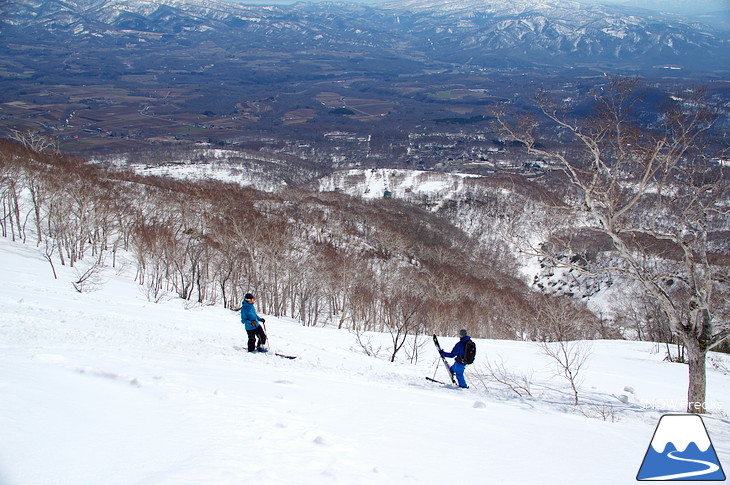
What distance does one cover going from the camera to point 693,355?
39.7 ft

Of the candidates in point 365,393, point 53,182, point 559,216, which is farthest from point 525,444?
point 53,182

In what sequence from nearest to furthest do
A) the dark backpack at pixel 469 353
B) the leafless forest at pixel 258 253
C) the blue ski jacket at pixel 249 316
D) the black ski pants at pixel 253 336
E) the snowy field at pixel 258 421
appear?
the snowy field at pixel 258 421 → the dark backpack at pixel 469 353 → the blue ski jacket at pixel 249 316 → the black ski pants at pixel 253 336 → the leafless forest at pixel 258 253

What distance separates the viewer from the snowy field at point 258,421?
16.0 ft

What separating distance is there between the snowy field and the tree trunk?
491 mm

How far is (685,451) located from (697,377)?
8712mm

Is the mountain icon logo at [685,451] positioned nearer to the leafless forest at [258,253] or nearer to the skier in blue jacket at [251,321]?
the skier in blue jacket at [251,321]

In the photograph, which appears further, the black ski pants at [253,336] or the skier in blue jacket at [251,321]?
the black ski pants at [253,336]

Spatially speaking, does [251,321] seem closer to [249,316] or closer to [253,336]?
[249,316]

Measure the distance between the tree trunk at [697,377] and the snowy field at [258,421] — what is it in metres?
0.49

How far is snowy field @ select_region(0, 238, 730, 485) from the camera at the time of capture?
4.88 metres

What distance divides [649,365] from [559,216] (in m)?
13.9

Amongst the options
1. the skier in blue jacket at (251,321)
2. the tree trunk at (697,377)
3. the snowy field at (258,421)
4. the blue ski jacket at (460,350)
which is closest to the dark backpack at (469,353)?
the blue ski jacket at (460,350)

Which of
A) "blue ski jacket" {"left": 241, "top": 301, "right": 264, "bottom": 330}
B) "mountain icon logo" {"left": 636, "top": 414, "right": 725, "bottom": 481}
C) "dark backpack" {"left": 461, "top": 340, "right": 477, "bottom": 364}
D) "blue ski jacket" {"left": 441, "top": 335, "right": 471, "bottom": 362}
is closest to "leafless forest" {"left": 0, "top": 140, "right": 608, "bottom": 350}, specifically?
"blue ski jacket" {"left": 441, "top": 335, "right": 471, "bottom": 362}

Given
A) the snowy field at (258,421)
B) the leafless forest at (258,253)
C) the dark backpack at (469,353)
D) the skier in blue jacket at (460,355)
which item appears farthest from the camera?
the leafless forest at (258,253)
